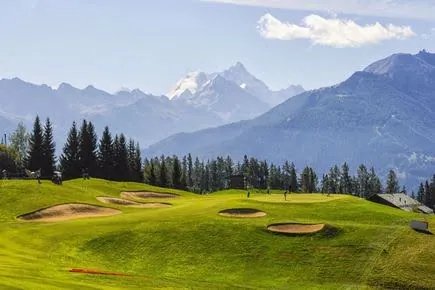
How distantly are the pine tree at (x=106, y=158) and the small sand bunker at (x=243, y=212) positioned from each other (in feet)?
330

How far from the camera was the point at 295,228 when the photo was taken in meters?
69.0

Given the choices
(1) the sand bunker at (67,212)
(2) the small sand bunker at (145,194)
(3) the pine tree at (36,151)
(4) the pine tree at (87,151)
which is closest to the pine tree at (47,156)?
(3) the pine tree at (36,151)

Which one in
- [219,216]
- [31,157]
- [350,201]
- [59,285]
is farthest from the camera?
[31,157]

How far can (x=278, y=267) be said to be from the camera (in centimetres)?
5856

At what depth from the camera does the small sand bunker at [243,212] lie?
266 ft

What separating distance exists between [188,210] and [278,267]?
28.5 meters

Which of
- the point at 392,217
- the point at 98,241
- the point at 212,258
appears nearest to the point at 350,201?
the point at 392,217

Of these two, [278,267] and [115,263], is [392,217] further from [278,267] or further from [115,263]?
[115,263]

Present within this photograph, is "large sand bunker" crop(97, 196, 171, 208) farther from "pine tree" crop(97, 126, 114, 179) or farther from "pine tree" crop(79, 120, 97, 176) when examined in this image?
"pine tree" crop(97, 126, 114, 179)

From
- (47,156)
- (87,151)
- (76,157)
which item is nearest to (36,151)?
(47,156)

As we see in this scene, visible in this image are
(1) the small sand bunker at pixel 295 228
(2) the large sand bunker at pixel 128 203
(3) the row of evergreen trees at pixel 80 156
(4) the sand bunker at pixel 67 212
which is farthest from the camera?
(3) the row of evergreen trees at pixel 80 156

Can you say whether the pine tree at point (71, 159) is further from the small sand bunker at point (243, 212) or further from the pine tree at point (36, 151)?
the small sand bunker at point (243, 212)

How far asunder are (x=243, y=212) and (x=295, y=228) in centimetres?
1532

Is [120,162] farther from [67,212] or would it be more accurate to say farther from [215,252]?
[215,252]
